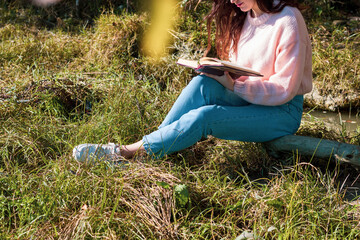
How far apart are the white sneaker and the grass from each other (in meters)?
0.06

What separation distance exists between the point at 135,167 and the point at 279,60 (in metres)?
1.10

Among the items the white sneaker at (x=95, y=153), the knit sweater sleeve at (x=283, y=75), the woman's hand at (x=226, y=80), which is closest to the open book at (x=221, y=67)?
the woman's hand at (x=226, y=80)

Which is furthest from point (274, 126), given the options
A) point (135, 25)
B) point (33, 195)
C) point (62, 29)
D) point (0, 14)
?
point (0, 14)

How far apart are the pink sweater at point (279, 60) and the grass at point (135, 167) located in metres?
0.48

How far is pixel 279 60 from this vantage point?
258cm

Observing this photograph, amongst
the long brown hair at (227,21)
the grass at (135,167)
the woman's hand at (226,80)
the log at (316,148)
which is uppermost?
the long brown hair at (227,21)

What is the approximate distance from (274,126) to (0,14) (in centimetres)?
511

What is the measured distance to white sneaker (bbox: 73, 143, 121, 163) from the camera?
255cm

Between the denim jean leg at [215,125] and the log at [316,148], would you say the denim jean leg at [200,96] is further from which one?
the log at [316,148]

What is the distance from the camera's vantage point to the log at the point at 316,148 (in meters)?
2.58

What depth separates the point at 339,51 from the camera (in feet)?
15.1

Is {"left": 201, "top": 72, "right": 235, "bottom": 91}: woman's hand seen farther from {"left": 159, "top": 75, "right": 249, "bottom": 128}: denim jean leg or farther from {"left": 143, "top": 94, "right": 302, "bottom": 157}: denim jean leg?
{"left": 143, "top": 94, "right": 302, "bottom": 157}: denim jean leg

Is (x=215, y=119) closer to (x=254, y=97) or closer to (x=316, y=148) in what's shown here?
(x=254, y=97)

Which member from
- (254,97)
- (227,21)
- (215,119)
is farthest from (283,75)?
(227,21)
